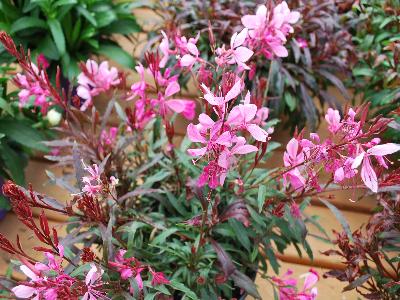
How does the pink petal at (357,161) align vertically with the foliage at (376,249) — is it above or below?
above

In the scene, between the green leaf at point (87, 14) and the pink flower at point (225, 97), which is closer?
the pink flower at point (225, 97)

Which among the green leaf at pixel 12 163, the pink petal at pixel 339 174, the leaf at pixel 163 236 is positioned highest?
the pink petal at pixel 339 174

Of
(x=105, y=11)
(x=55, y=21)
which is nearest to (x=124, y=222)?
(x=55, y=21)

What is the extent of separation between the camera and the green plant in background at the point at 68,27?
6.06ft

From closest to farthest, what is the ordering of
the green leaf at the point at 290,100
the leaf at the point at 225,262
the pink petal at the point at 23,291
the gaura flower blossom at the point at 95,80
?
the pink petal at the point at 23,291 < the leaf at the point at 225,262 < the gaura flower blossom at the point at 95,80 < the green leaf at the point at 290,100

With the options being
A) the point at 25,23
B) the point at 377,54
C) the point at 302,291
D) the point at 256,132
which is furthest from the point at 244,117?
the point at 25,23

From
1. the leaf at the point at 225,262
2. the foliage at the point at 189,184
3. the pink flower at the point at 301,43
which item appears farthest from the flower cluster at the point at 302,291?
the pink flower at the point at 301,43

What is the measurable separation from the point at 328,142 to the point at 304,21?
0.92 m

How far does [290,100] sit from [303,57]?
0.16 meters

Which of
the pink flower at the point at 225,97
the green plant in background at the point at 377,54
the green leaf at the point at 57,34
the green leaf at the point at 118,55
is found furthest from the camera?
the green leaf at the point at 118,55

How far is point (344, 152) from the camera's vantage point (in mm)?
840

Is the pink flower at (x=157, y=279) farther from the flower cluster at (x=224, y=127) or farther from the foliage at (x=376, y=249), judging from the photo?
the foliage at (x=376, y=249)

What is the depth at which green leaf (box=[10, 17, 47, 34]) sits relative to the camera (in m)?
1.84

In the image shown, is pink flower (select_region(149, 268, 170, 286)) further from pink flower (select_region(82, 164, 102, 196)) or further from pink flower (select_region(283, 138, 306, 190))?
pink flower (select_region(283, 138, 306, 190))
